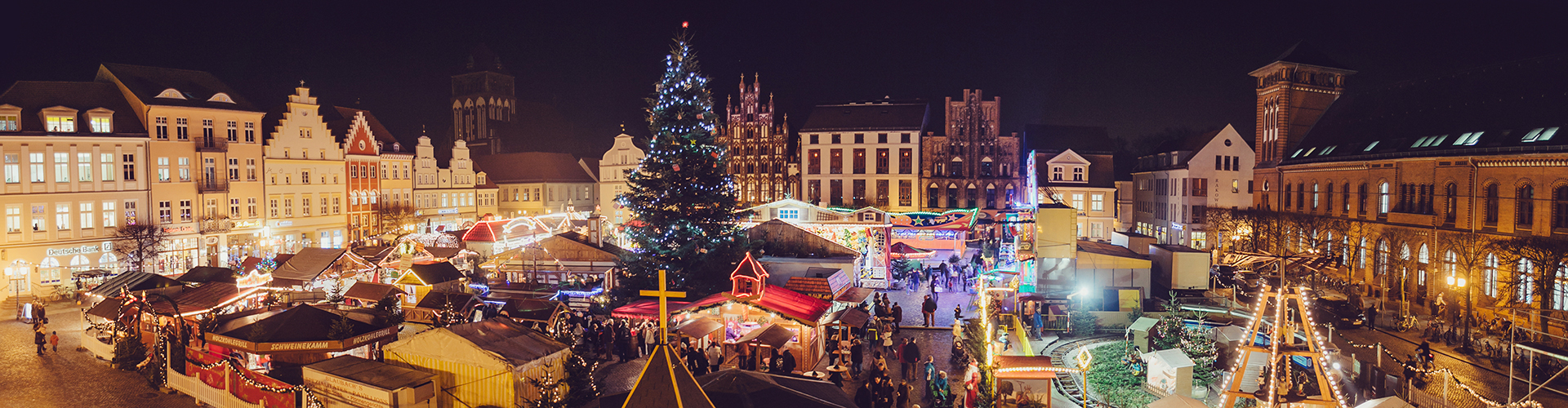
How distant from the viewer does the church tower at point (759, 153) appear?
51.5 meters

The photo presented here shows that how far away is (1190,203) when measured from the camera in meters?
46.6

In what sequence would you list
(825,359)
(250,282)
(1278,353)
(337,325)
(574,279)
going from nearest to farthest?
(1278,353) < (337,325) < (825,359) < (250,282) < (574,279)

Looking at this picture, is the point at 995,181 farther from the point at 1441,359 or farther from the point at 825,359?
the point at 825,359

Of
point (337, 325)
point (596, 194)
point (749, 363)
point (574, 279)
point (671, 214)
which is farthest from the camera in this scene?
point (596, 194)

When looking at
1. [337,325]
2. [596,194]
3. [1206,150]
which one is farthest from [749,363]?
[596,194]

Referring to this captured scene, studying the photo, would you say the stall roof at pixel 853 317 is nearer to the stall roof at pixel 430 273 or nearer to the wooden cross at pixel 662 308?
the wooden cross at pixel 662 308

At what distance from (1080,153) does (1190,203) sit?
283 inches

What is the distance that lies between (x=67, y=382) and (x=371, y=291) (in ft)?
19.5

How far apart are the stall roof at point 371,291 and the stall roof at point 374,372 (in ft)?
23.6

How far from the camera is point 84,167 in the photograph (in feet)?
104

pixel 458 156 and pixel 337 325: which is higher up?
pixel 458 156

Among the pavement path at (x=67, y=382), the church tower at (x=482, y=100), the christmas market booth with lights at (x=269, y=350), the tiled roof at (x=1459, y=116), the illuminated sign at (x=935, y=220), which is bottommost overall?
the pavement path at (x=67, y=382)

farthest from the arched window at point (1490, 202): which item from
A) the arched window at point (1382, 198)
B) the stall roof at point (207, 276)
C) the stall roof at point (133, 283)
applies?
the stall roof at point (133, 283)

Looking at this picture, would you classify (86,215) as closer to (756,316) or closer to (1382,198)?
(756,316)
